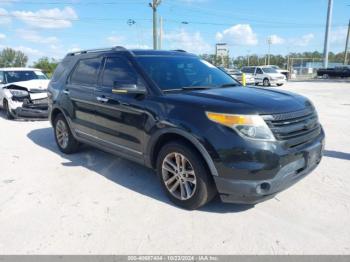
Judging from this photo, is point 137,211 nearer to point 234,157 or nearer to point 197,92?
point 234,157

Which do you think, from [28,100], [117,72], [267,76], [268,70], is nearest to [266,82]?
[267,76]

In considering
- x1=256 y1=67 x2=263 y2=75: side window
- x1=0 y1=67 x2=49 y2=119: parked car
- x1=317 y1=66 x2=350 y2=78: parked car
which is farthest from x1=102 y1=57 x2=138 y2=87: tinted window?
x1=317 y1=66 x2=350 y2=78: parked car

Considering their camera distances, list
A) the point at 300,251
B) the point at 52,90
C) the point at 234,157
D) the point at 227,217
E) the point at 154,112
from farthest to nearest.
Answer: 1. the point at 52,90
2. the point at 154,112
3. the point at 227,217
4. the point at 234,157
5. the point at 300,251

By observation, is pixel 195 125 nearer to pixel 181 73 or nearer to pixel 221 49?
pixel 181 73

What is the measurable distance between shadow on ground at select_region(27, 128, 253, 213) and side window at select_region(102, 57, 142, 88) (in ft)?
4.54

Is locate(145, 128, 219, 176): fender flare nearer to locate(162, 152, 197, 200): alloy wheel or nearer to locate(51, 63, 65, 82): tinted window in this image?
locate(162, 152, 197, 200): alloy wheel

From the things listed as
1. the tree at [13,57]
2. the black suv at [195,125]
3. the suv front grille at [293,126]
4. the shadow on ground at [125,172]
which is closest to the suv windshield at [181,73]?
the black suv at [195,125]

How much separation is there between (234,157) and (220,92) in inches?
40.2

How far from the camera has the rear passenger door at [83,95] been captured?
15.7ft

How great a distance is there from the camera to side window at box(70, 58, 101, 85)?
4.79 m

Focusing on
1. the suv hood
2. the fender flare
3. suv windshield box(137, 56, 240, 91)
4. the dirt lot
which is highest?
suv windshield box(137, 56, 240, 91)

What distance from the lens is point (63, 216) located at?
3.49 m

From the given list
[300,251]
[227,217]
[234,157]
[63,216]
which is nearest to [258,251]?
[300,251]

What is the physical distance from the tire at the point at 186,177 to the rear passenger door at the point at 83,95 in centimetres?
172
